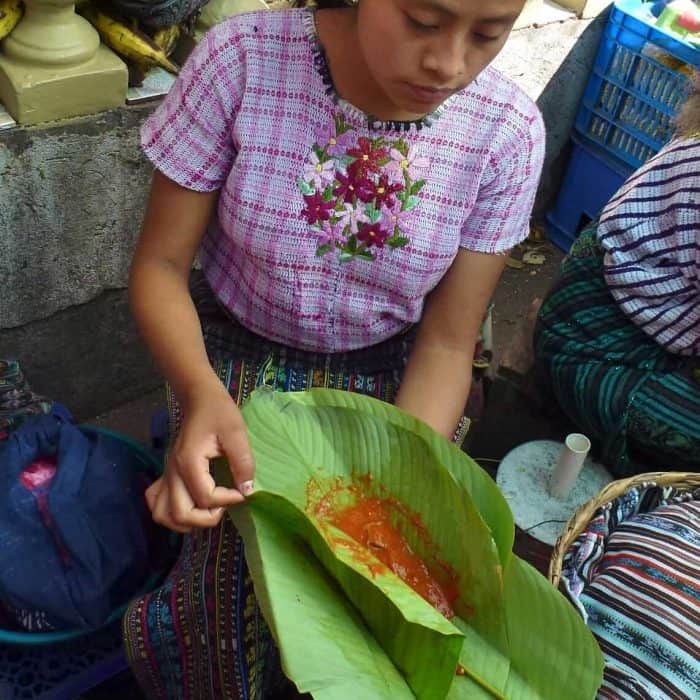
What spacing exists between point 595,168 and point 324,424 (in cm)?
220

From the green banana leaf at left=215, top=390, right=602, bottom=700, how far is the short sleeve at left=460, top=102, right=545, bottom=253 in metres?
0.41

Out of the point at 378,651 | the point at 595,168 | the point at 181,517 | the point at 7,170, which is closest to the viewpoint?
the point at 378,651

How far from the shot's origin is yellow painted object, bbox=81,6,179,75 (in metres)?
1.77

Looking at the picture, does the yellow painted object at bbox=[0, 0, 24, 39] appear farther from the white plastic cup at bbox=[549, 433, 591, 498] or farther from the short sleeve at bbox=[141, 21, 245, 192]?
the white plastic cup at bbox=[549, 433, 591, 498]

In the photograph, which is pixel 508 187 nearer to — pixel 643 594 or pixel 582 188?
pixel 643 594

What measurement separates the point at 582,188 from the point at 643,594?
2.04 meters

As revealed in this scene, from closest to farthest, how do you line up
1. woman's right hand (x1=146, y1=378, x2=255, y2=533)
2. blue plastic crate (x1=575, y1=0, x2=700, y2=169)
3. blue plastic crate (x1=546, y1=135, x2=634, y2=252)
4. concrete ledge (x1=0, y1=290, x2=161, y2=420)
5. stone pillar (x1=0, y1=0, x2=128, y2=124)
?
woman's right hand (x1=146, y1=378, x2=255, y2=533) < stone pillar (x1=0, y1=0, x2=128, y2=124) < concrete ledge (x1=0, y1=290, x2=161, y2=420) < blue plastic crate (x1=575, y1=0, x2=700, y2=169) < blue plastic crate (x1=546, y1=135, x2=634, y2=252)

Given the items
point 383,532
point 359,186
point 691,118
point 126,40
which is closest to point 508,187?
point 359,186

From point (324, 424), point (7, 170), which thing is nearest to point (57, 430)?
point (7, 170)

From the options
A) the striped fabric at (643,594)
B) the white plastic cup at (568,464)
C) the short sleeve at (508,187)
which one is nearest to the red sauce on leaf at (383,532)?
the striped fabric at (643,594)

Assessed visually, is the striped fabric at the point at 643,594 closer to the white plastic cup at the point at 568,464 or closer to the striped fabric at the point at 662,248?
the white plastic cup at the point at 568,464

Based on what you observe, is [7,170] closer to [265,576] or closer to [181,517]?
[181,517]

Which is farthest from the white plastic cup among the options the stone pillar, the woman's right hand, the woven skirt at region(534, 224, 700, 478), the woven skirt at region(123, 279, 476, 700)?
the stone pillar

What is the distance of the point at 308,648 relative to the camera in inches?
35.7
